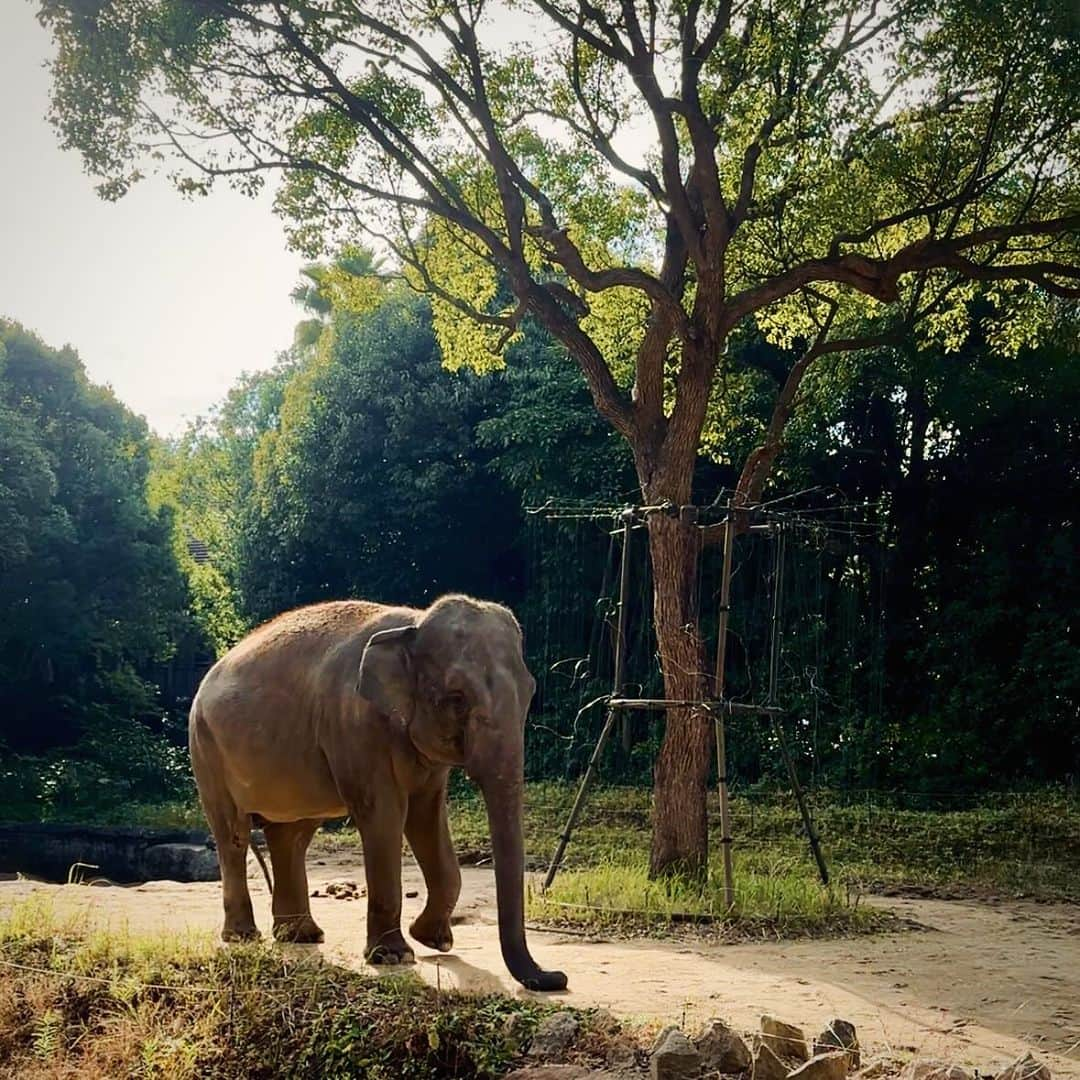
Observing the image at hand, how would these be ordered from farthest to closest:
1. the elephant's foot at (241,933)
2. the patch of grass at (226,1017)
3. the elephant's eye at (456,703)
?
the elephant's foot at (241,933), the elephant's eye at (456,703), the patch of grass at (226,1017)

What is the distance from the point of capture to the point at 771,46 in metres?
12.1

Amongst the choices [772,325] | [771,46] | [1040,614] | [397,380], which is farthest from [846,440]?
[771,46]

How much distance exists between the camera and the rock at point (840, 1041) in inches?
229

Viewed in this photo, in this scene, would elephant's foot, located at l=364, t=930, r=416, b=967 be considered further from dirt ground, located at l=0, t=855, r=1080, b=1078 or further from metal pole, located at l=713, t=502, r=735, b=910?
metal pole, located at l=713, t=502, r=735, b=910

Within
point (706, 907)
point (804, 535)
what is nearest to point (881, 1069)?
point (706, 907)

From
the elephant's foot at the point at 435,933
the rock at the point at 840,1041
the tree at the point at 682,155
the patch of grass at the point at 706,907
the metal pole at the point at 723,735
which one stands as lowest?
the patch of grass at the point at 706,907

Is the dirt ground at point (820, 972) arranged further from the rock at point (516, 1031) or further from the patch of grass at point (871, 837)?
the patch of grass at point (871, 837)

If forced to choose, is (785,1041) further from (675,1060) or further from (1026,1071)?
(1026,1071)

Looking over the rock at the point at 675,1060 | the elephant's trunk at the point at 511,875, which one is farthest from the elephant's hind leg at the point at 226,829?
the rock at the point at 675,1060

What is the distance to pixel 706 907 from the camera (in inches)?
415

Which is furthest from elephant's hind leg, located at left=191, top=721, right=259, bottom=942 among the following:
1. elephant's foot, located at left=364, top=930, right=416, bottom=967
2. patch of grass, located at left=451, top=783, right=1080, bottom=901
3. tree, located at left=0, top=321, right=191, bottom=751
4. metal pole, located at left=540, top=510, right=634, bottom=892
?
tree, located at left=0, top=321, right=191, bottom=751

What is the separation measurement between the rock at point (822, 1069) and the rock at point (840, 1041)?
0.20 meters

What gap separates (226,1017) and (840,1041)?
305 centimetres

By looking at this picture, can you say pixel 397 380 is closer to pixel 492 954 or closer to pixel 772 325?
pixel 772 325
